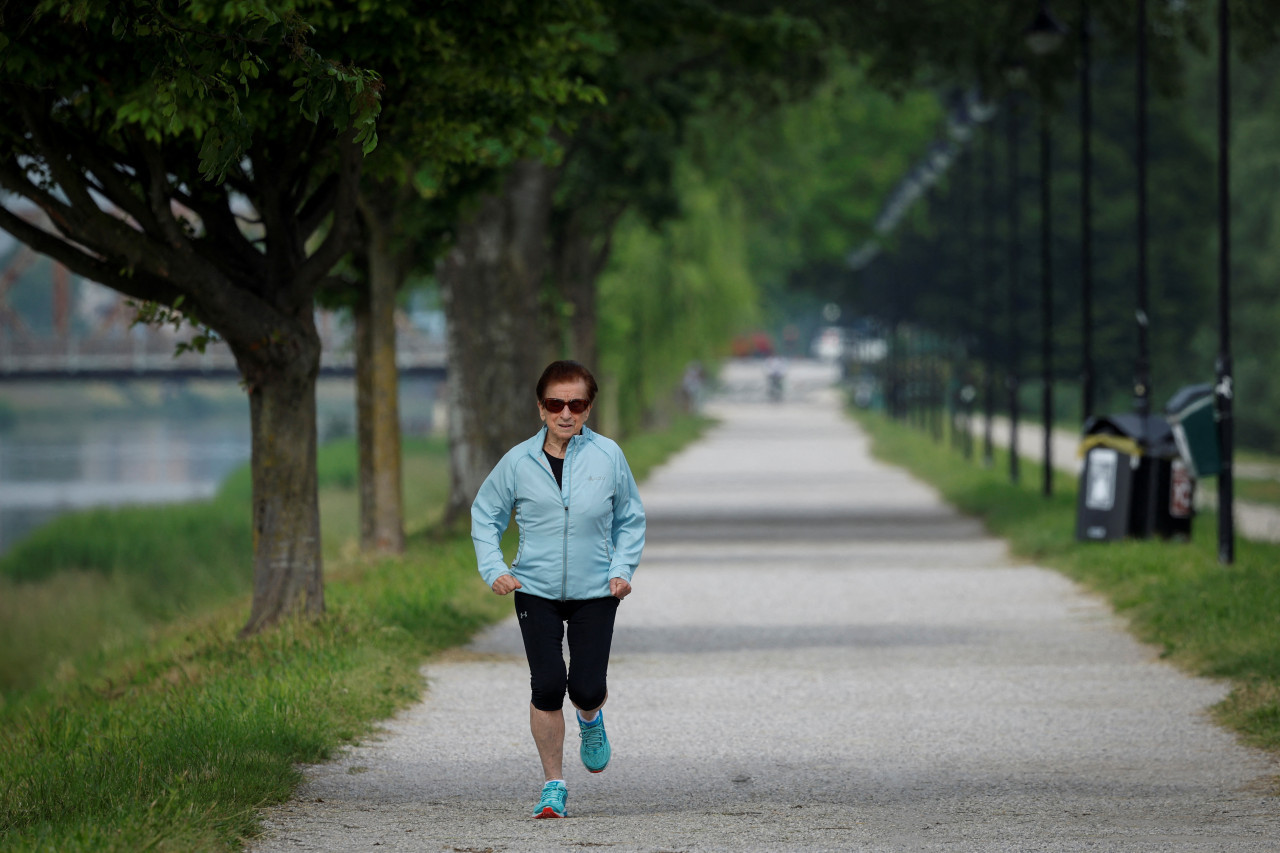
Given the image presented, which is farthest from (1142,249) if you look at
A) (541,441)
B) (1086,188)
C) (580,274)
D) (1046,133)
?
(580,274)

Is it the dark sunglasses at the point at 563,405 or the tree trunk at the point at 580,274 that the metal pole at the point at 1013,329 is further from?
the dark sunglasses at the point at 563,405

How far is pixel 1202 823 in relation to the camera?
7039mm

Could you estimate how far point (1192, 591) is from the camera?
1323 cm

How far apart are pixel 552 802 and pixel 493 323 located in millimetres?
14261

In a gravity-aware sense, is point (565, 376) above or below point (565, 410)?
above

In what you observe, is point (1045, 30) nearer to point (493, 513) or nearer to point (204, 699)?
point (204, 699)

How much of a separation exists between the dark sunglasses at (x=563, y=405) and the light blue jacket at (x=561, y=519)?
9cm

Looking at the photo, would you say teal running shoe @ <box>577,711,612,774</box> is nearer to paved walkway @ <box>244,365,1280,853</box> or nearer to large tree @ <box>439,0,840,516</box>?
paved walkway @ <box>244,365,1280,853</box>

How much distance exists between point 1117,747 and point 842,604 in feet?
20.7

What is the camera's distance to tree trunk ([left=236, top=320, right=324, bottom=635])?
11883mm

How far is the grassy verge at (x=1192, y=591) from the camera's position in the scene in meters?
9.80

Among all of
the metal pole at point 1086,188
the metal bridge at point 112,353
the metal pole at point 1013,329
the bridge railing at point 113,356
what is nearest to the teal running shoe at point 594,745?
the metal pole at point 1086,188

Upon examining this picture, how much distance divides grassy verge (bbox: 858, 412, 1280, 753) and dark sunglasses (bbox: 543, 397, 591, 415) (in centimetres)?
349

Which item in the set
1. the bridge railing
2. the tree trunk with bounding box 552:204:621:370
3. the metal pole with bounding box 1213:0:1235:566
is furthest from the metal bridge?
the metal pole with bounding box 1213:0:1235:566
